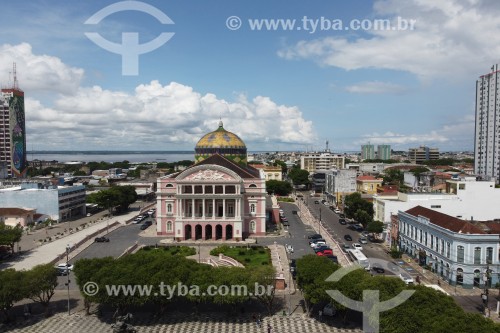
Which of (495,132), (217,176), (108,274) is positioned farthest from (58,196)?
(495,132)

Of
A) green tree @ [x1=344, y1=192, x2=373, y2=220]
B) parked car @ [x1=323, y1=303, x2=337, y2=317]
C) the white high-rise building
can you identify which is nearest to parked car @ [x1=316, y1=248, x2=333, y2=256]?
green tree @ [x1=344, y1=192, x2=373, y2=220]

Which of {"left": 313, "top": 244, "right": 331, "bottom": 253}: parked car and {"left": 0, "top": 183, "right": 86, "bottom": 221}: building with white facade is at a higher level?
{"left": 0, "top": 183, "right": 86, "bottom": 221}: building with white facade

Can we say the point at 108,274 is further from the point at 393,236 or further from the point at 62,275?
the point at 393,236

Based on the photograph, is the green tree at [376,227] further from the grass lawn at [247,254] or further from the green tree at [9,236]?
the green tree at [9,236]

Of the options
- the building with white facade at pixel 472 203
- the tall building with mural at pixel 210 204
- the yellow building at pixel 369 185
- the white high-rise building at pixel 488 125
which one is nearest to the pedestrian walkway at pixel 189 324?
the tall building with mural at pixel 210 204

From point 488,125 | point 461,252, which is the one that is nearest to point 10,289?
point 461,252

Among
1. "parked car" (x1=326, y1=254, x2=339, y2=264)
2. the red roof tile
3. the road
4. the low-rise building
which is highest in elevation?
the red roof tile

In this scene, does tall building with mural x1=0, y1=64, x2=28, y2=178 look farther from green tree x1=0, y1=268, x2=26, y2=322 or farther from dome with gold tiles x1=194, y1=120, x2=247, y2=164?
green tree x1=0, y1=268, x2=26, y2=322
